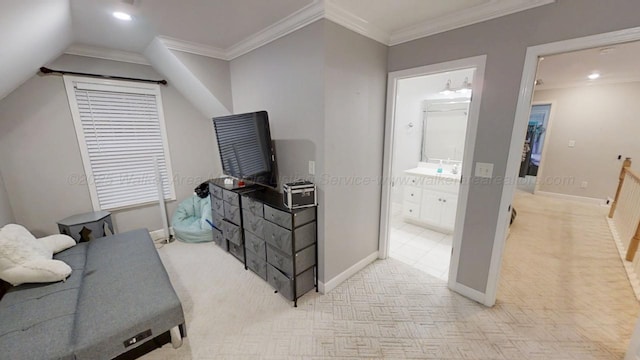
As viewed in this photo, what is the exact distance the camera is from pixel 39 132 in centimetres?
256

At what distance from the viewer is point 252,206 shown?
7.69 ft

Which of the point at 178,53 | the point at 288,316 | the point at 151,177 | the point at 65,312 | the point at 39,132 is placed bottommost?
the point at 288,316

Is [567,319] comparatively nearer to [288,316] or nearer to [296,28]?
[288,316]

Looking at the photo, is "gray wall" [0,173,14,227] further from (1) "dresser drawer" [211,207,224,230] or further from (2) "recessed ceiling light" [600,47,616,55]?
(2) "recessed ceiling light" [600,47,616,55]

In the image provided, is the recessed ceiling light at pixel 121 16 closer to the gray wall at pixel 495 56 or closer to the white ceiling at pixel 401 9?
the white ceiling at pixel 401 9

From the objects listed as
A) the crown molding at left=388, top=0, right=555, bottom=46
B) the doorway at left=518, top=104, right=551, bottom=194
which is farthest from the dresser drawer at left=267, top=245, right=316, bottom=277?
the doorway at left=518, top=104, right=551, bottom=194

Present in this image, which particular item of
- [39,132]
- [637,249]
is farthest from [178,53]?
[637,249]

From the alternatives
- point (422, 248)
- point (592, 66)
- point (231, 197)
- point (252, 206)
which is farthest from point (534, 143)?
point (231, 197)

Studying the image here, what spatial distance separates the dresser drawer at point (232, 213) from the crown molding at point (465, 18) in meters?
2.37

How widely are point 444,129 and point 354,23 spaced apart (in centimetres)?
250

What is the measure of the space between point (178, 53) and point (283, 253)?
2400 millimetres

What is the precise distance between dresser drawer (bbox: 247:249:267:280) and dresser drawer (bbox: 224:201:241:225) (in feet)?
1.29

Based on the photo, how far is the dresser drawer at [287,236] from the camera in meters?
2.03

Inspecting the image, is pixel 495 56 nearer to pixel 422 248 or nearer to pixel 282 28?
pixel 282 28
